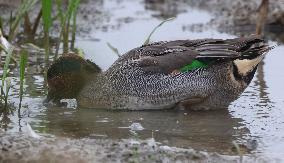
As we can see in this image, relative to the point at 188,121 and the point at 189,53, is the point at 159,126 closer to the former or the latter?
the point at 188,121

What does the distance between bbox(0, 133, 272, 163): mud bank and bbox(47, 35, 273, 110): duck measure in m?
1.36

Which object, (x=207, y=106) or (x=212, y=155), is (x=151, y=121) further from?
(x=212, y=155)

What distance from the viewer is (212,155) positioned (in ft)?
19.7

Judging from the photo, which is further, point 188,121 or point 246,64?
point 246,64

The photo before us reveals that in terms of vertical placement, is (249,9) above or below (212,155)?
above

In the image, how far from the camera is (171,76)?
755 cm

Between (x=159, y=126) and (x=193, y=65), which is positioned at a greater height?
(x=193, y=65)

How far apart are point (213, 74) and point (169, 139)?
1260 millimetres

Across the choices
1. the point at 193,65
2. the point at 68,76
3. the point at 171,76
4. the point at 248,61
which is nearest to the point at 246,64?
the point at 248,61

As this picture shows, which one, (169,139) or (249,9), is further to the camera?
(249,9)

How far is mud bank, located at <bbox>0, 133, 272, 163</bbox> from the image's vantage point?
5689 millimetres

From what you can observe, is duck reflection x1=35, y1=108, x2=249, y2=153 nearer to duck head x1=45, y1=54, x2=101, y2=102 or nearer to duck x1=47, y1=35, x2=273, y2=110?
duck x1=47, y1=35, x2=273, y2=110

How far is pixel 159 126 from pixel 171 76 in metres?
0.67

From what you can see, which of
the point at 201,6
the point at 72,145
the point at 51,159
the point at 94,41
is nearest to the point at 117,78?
the point at 72,145
